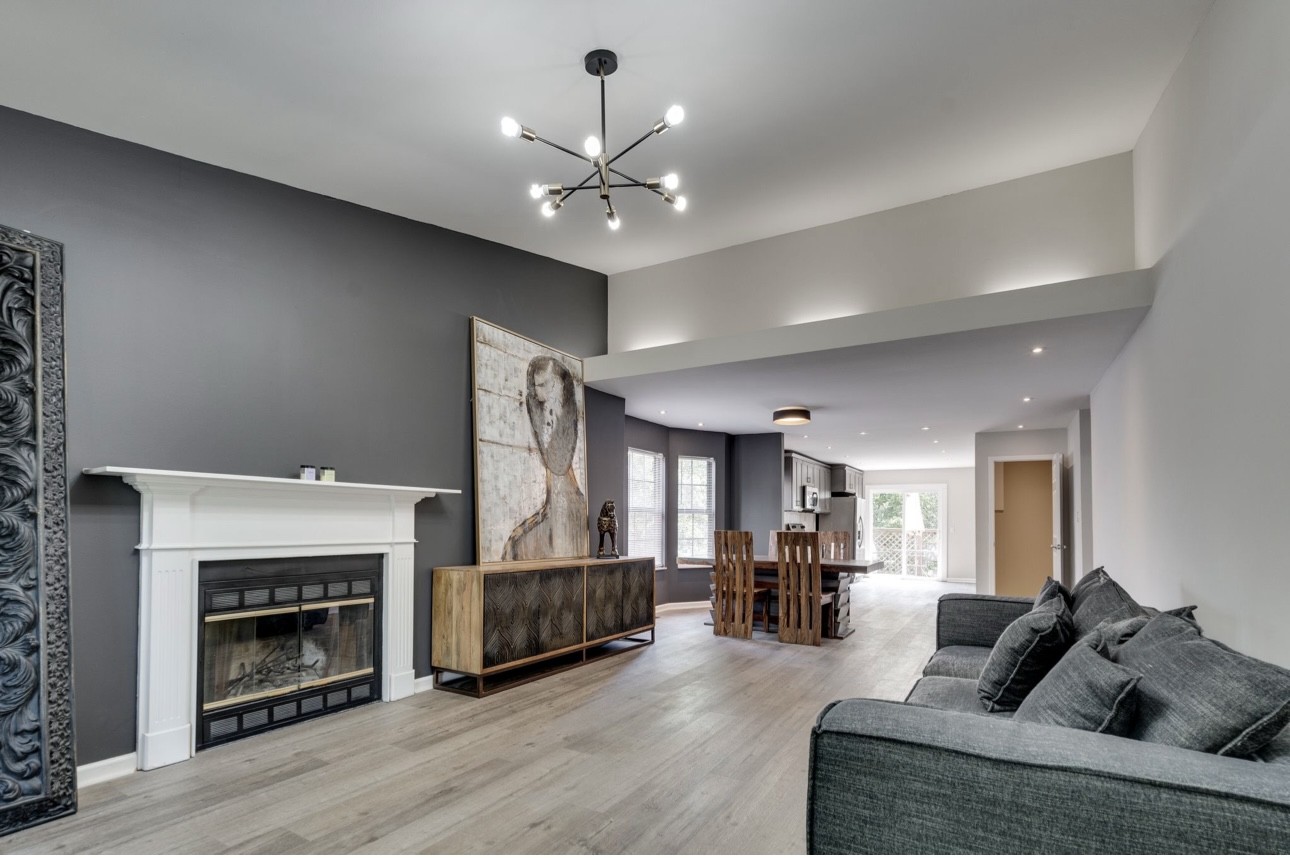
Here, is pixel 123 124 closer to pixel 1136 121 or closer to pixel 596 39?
pixel 596 39

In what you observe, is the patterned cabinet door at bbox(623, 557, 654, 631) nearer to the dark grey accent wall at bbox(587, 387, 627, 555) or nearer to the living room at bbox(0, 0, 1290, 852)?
the dark grey accent wall at bbox(587, 387, 627, 555)

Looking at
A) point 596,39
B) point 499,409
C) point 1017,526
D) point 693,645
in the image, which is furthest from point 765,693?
point 1017,526

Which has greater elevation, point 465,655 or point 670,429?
point 670,429

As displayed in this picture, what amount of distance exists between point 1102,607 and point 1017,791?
78.1 inches

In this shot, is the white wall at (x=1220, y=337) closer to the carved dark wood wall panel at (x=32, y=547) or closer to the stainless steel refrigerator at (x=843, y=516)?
the carved dark wood wall panel at (x=32, y=547)

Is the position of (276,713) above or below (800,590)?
below

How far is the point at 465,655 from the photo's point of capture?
4.49 metres

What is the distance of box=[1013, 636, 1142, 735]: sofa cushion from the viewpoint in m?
1.66

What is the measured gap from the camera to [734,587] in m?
6.92

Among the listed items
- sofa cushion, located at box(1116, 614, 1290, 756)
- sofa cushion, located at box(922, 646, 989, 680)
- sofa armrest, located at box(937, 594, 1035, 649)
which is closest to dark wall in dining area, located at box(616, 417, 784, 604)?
sofa armrest, located at box(937, 594, 1035, 649)

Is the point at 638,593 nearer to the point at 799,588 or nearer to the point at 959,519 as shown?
the point at 799,588

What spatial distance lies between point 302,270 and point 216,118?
3.00 feet

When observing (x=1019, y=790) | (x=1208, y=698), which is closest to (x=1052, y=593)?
(x=1208, y=698)

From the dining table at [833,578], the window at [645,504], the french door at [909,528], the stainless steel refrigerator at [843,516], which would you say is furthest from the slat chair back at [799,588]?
the french door at [909,528]
